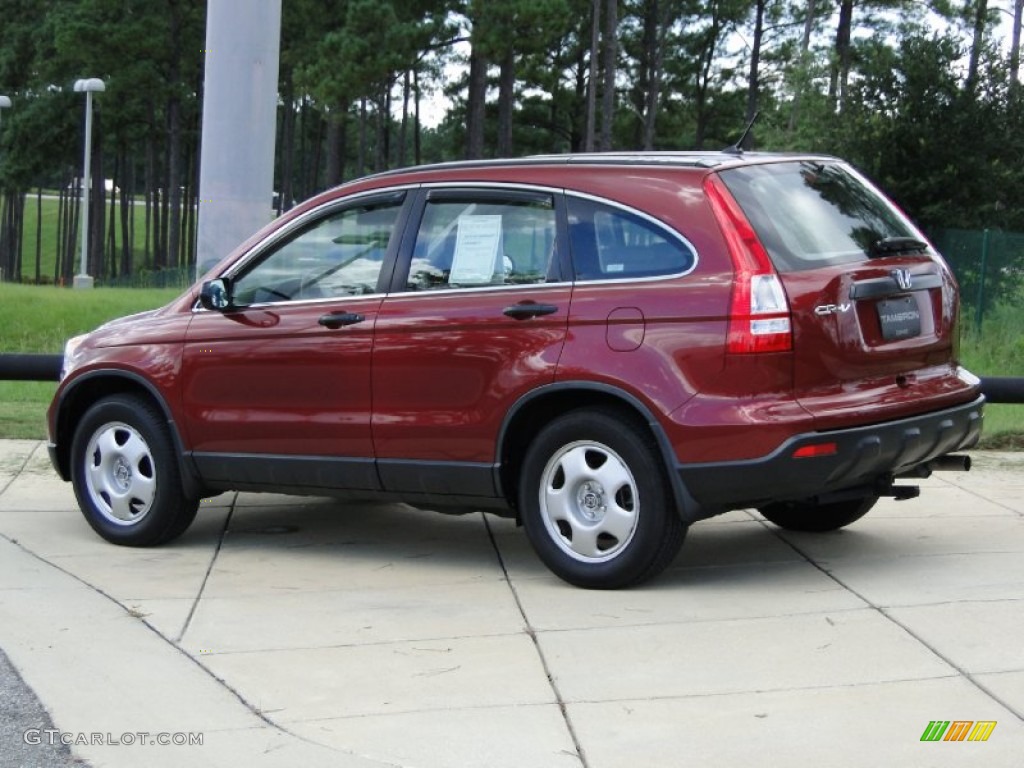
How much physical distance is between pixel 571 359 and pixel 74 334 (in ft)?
51.8

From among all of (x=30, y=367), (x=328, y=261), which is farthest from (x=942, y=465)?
(x=30, y=367)

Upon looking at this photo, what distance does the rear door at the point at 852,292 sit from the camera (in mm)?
6176

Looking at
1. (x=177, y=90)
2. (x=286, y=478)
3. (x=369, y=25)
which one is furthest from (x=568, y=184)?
(x=177, y=90)

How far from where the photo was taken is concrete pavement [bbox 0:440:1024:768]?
4.80 metres

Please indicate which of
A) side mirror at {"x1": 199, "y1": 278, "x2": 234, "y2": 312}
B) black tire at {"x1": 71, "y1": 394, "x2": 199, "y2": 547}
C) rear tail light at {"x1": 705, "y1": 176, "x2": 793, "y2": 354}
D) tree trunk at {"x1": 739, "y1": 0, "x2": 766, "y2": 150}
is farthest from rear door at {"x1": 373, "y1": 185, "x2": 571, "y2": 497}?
tree trunk at {"x1": 739, "y1": 0, "x2": 766, "y2": 150}

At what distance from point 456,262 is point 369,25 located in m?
38.5

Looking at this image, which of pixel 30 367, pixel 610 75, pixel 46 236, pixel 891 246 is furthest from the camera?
pixel 46 236

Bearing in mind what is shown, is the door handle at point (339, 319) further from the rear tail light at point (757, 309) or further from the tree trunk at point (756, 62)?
the tree trunk at point (756, 62)

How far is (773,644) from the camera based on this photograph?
571 cm

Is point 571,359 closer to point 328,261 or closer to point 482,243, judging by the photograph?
point 482,243

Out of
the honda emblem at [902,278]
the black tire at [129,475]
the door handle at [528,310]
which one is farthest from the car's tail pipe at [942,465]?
the black tire at [129,475]

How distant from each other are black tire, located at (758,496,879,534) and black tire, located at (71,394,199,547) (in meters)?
2.85

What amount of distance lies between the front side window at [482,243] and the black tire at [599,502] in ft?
2.31

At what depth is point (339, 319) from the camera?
23.5ft
